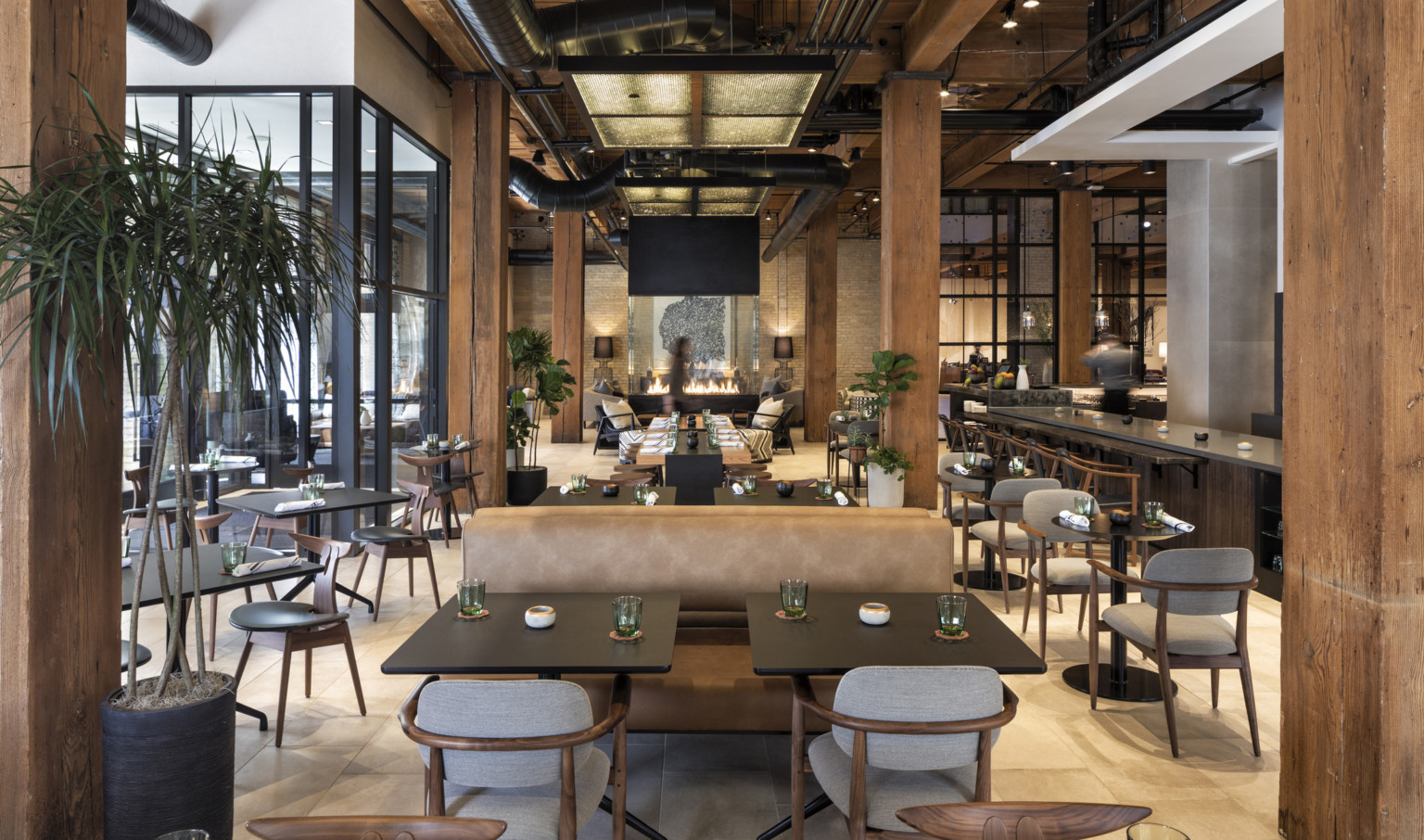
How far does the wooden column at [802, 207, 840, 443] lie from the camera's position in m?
14.5

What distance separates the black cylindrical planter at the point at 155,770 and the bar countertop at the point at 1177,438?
549 centimetres

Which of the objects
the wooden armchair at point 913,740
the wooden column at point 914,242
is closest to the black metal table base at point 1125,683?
the wooden armchair at point 913,740

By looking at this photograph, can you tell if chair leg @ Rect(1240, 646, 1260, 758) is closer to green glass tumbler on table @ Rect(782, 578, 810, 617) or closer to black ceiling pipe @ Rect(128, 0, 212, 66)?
green glass tumbler on table @ Rect(782, 578, 810, 617)

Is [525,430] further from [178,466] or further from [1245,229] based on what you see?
[1245,229]

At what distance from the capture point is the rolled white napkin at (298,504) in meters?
4.78

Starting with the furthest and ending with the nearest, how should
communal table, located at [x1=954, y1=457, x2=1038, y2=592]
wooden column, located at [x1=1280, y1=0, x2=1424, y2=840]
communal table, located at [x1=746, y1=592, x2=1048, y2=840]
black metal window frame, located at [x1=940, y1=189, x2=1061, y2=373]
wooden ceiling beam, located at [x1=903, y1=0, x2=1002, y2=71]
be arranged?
black metal window frame, located at [x1=940, y1=189, x2=1061, y2=373] → wooden ceiling beam, located at [x1=903, y1=0, x2=1002, y2=71] → communal table, located at [x1=954, y1=457, x2=1038, y2=592] → communal table, located at [x1=746, y1=592, x2=1048, y2=840] → wooden column, located at [x1=1280, y1=0, x2=1424, y2=840]

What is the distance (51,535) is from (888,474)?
6151 millimetres

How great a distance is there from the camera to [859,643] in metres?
2.63

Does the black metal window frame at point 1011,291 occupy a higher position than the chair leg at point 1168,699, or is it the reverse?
the black metal window frame at point 1011,291

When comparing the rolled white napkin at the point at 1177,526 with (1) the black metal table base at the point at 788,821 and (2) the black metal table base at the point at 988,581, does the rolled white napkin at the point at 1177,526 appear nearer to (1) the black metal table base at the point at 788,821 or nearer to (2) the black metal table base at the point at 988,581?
(2) the black metal table base at the point at 988,581

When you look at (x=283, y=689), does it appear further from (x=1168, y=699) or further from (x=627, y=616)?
(x=1168, y=699)

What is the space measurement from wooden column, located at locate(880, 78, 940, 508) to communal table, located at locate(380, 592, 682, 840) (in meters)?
4.97

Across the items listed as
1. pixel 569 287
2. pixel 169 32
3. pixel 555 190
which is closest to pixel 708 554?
pixel 169 32

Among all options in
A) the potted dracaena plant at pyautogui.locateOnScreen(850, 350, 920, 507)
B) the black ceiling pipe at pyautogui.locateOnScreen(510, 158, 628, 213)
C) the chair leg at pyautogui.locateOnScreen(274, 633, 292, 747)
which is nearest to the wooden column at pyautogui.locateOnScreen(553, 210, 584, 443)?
the black ceiling pipe at pyautogui.locateOnScreen(510, 158, 628, 213)
